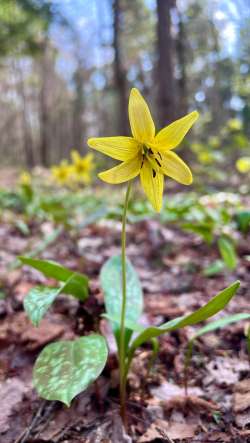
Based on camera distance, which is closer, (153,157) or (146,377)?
(153,157)

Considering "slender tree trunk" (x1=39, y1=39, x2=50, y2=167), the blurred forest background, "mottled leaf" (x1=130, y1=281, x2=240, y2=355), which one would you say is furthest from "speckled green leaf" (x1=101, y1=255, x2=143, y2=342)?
"slender tree trunk" (x1=39, y1=39, x2=50, y2=167)

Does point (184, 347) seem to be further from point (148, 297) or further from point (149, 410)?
point (148, 297)

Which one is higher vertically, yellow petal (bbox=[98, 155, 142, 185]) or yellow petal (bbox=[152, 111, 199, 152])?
yellow petal (bbox=[152, 111, 199, 152])

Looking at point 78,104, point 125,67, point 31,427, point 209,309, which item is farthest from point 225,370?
point 78,104

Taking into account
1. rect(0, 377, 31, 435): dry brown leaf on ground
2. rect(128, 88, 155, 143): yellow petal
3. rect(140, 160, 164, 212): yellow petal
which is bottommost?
rect(0, 377, 31, 435): dry brown leaf on ground

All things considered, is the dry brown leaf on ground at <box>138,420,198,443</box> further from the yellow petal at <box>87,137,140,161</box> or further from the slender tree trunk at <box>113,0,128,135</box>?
the slender tree trunk at <box>113,0,128,135</box>

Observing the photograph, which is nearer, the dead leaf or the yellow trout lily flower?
the yellow trout lily flower

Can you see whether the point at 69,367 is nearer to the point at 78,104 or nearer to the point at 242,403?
the point at 242,403
